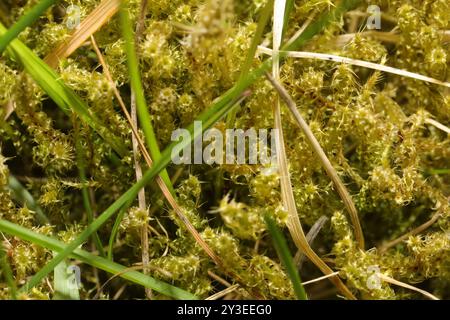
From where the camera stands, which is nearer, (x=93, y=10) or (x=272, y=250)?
(x=93, y=10)

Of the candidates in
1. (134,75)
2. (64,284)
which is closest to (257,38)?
(134,75)

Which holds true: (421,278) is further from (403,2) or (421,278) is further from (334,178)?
(403,2)

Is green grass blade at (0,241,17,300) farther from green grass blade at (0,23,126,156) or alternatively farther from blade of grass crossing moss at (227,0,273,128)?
blade of grass crossing moss at (227,0,273,128)

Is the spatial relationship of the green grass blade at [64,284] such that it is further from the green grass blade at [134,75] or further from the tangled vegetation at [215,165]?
the green grass blade at [134,75]

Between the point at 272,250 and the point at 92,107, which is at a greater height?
the point at 92,107
